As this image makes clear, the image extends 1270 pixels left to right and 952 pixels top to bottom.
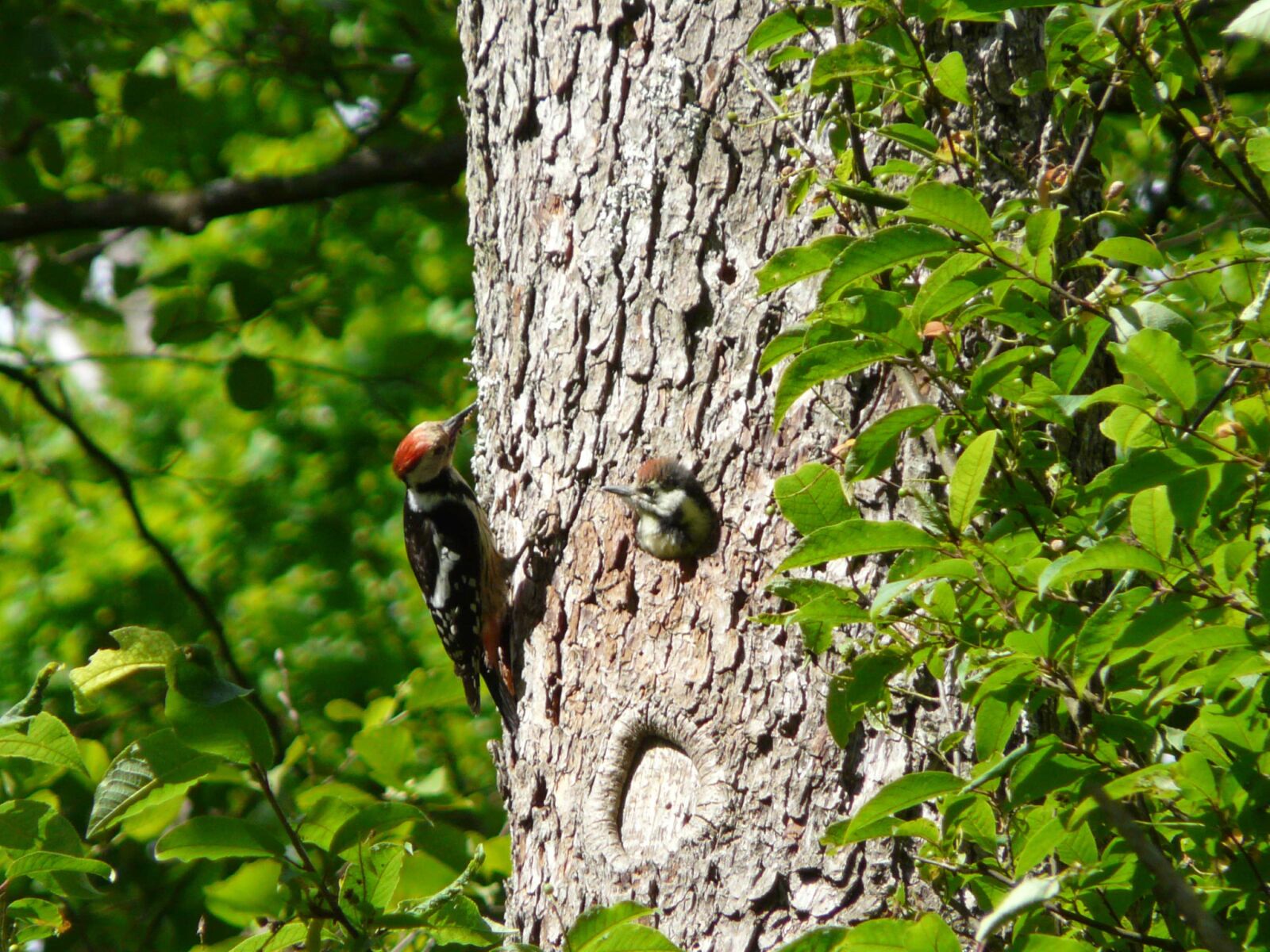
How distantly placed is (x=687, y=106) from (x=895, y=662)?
5.03 feet

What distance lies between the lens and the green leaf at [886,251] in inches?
60.7

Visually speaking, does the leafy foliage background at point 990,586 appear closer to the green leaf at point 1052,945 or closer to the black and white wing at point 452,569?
the green leaf at point 1052,945

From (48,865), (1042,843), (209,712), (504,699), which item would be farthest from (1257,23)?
(504,699)

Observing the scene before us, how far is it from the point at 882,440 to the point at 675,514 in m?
0.91

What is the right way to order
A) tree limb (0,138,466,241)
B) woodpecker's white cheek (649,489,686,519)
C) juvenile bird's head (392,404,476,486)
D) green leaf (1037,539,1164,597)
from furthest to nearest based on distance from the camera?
tree limb (0,138,466,241)
juvenile bird's head (392,404,476,486)
woodpecker's white cheek (649,489,686,519)
green leaf (1037,539,1164,597)

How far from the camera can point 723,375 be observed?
2637mm

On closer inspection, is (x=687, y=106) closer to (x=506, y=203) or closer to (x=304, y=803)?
(x=506, y=203)

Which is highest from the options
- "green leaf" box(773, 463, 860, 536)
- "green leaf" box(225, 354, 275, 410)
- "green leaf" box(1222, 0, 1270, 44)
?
"green leaf" box(1222, 0, 1270, 44)

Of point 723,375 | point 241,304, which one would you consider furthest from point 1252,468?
point 241,304

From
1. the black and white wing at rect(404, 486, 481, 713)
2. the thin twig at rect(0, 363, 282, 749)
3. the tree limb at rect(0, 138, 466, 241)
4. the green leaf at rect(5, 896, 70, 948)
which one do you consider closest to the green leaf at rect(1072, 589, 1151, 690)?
the green leaf at rect(5, 896, 70, 948)

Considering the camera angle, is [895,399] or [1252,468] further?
[895,399]

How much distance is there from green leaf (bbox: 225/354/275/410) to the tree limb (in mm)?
690

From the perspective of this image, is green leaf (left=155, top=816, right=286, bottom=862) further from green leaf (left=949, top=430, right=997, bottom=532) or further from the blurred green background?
the blurred green background

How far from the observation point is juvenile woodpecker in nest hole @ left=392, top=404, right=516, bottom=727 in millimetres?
4387
